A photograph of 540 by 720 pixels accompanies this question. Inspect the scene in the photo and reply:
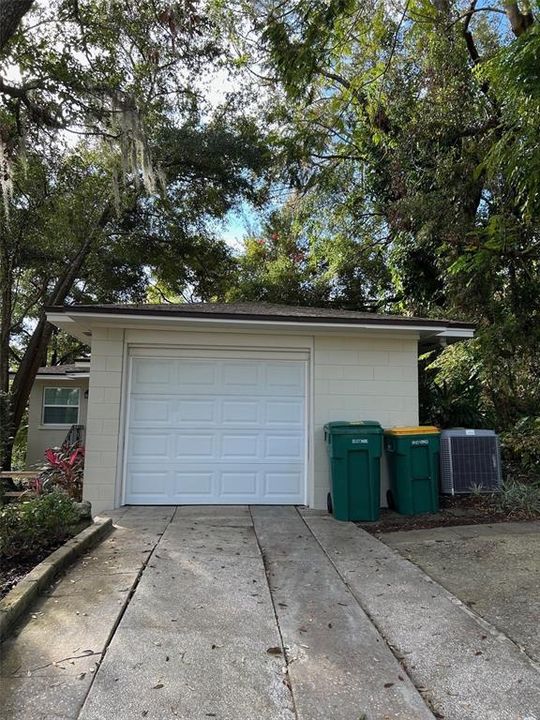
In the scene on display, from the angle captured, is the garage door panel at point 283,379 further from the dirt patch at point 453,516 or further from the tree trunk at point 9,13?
the tree trunk at point 9,13

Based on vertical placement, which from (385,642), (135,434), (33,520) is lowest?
(385,642)

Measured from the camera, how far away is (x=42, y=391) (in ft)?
57.1

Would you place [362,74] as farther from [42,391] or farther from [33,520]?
[42,391]

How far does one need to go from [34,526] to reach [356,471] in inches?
145

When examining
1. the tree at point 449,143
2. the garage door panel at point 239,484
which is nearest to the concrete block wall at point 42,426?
the garage door panel at point 239,484

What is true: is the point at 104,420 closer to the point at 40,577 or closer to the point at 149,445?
the point at 149,445

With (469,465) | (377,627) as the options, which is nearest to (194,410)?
(469,465)

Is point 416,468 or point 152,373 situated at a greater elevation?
point 152,373

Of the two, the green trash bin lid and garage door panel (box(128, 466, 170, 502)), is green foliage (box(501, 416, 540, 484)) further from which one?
garage door panel (box(128, 466, 170, 502))

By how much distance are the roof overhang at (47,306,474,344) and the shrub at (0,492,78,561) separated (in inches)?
104

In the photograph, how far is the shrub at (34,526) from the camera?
4.20m

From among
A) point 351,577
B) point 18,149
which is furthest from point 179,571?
point 18,149

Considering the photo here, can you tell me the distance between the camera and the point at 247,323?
266 inches

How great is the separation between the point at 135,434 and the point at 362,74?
7.43m
